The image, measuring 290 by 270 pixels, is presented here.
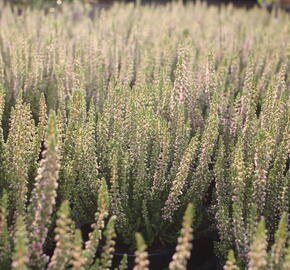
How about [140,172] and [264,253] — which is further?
[140,172]

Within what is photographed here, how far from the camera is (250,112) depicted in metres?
2.79

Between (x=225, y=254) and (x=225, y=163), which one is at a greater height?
(x=225, y=163)

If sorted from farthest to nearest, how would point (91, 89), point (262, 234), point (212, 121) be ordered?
1. point (91, 89)
2. point (212, 121)
3. point (262, 234)

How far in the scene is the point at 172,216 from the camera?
8.29ft

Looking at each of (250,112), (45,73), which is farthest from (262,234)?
(45,73)

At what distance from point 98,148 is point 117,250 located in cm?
64

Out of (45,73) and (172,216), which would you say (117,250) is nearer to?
(172,216)

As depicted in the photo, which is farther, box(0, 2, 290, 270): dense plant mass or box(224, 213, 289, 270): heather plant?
box(0, 2, 290, 270): dense plant mass

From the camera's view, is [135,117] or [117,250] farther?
[135,117]

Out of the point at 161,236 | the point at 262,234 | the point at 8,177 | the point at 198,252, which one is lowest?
the point at 198,252

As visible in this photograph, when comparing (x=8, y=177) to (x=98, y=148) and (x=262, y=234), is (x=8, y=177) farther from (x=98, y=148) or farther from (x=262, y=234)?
(x=262, y=234)

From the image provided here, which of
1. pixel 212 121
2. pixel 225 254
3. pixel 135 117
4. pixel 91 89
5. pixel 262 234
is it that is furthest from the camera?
pixel 91 89

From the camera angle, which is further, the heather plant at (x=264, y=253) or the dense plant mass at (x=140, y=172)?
the dense plant mass at (x=140, y=172)

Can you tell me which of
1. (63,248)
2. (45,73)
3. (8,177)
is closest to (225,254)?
(63,248)
